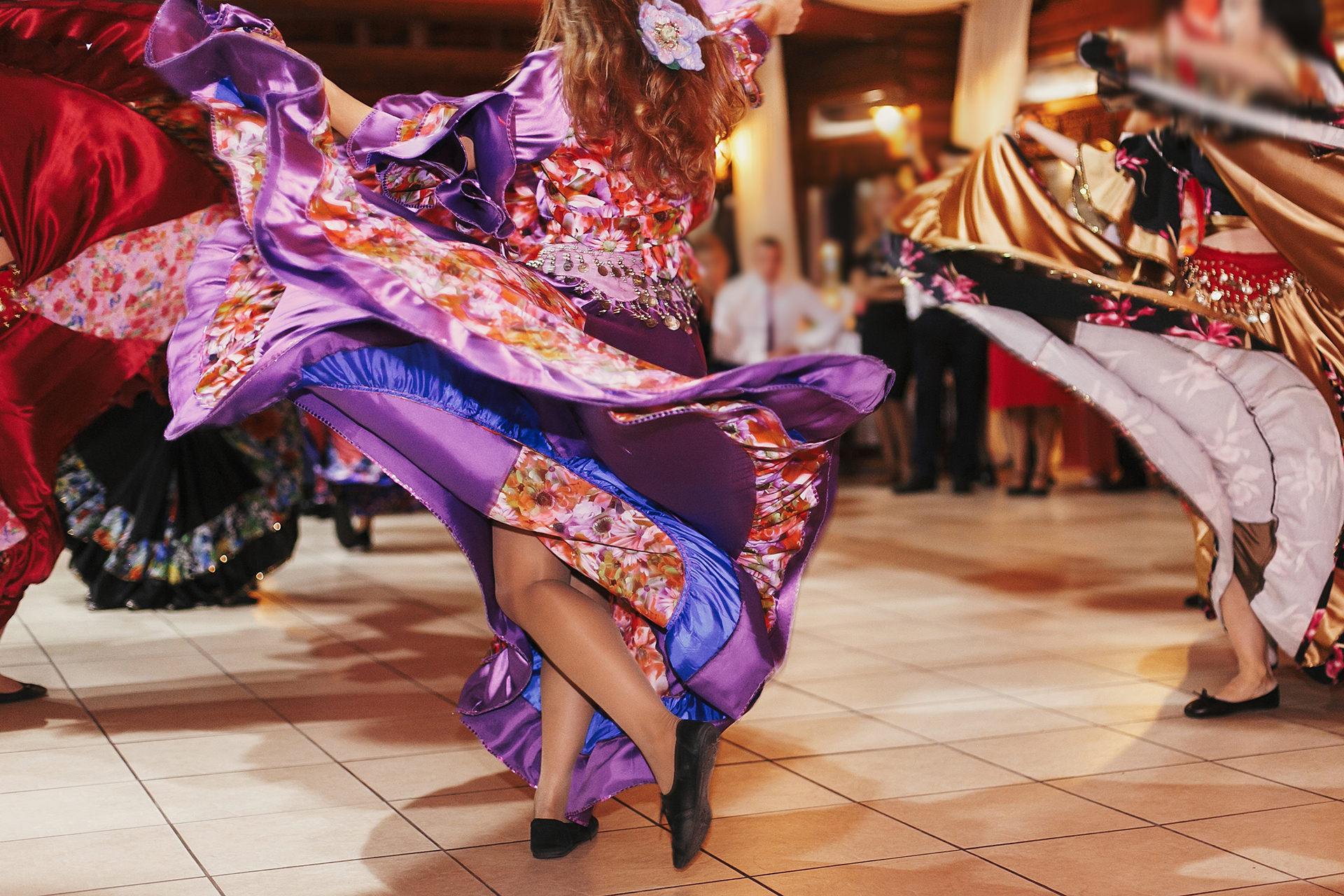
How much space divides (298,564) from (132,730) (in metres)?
2.33

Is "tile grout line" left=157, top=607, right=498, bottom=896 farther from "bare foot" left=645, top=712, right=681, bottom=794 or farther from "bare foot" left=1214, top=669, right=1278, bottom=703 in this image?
"bare foot" left=1214, top=669, right=1278, bottom=703

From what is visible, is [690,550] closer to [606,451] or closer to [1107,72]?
[606,451]

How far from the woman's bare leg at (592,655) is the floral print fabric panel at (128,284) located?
1409 millimetres

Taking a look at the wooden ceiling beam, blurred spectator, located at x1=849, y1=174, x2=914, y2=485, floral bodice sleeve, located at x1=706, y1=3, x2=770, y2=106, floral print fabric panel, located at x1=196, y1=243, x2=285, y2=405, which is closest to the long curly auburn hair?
floral bodice sleeve, located at x1=706, y1=3, x2=770, y2=106

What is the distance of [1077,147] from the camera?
130 inches

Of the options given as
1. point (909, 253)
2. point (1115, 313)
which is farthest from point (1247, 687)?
point (909, 253)

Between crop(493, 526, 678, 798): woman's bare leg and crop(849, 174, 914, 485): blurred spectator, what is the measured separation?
5.49 meters

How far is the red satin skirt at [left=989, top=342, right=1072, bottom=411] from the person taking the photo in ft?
23.5

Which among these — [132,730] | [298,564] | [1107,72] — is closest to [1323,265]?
[1107,72]

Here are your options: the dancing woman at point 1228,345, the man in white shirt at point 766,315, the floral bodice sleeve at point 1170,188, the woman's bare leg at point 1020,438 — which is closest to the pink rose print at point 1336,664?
the dancing woman at point 1228,345

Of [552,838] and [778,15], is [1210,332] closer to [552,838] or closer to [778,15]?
[778,15]

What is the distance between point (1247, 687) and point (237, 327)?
222cm

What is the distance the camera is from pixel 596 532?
79.8 inches

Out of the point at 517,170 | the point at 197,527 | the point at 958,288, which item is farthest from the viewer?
the point at 197,527
